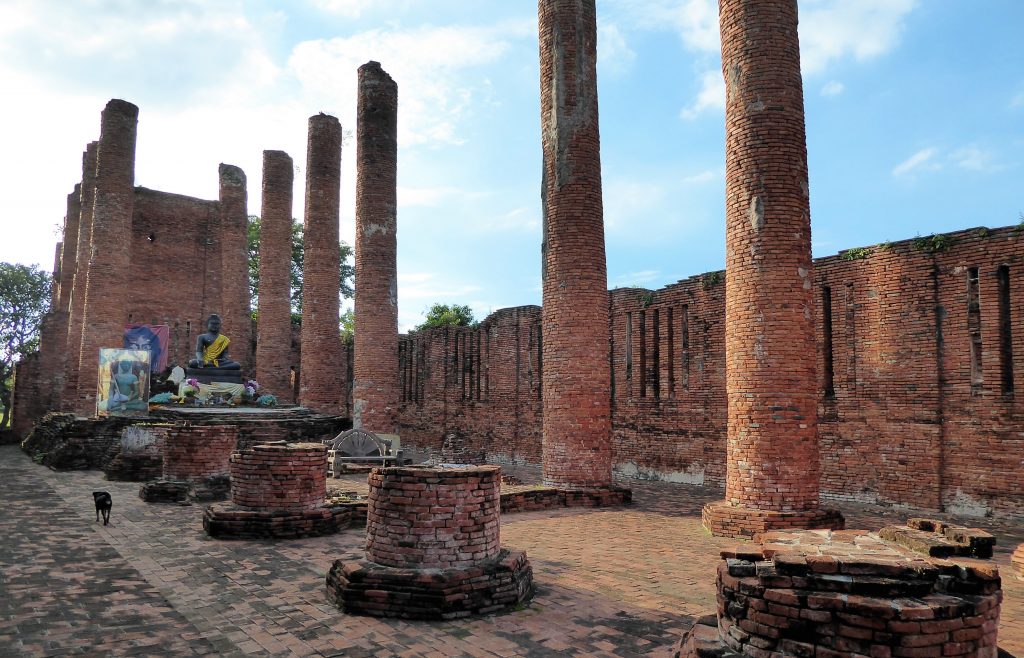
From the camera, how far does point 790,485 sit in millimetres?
7625

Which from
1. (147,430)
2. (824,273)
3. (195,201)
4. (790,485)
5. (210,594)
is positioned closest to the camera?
(210,594)

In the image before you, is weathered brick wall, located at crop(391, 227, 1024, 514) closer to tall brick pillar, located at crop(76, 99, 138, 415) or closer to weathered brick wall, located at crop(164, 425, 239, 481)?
weathered brick wall, located at crop(164, 425, 239, 481)

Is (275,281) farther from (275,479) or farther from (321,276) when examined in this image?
(275,479)

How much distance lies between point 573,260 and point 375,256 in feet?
23.8

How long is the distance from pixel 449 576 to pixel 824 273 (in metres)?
8.85

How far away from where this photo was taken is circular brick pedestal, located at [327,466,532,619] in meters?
4.70

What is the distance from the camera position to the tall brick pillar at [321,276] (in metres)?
19.4

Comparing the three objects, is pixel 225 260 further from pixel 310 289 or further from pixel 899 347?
pixel 899 347

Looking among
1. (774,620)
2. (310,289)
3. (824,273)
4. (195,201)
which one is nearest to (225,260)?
(195,201)

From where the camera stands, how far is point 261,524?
7.33m

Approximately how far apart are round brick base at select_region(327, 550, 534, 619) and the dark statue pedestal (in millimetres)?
16770

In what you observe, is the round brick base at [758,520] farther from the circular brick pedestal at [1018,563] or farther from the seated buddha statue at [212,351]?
the seated buddha statue at [212,351]

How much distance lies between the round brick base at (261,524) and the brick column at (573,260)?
406cm

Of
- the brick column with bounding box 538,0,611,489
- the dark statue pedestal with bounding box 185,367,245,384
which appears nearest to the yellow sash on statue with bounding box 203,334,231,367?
the dark statue pedestal with bounding box 185,367,245,384
